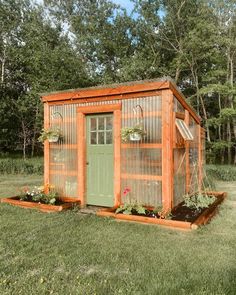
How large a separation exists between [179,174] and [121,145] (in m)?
1.44

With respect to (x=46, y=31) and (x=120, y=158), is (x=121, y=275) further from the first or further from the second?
(x=46, y=31)

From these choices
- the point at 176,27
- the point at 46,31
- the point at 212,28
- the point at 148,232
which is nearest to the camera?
the point at 148,232

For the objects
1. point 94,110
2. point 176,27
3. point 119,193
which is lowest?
point 119,193

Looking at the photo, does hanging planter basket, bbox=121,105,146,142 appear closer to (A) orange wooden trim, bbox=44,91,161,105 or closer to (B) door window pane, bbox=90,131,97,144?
(A) orange wooden trim, bbox=44,91,161,105

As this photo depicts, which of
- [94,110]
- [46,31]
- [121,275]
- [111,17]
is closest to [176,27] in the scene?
[111,17]

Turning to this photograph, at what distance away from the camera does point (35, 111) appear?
62.4ft

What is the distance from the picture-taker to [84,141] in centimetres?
633

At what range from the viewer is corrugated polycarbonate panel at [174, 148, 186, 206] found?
5.80m

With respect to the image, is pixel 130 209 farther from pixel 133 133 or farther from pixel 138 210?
pixel 133 133

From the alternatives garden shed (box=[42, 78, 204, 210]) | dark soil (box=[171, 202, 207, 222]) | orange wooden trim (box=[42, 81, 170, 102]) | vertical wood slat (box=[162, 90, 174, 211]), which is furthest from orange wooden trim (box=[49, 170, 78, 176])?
dark soil (box=[171, 202, 207, 222])

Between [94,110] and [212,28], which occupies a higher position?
[212,28]

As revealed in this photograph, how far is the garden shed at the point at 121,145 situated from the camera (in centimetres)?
543

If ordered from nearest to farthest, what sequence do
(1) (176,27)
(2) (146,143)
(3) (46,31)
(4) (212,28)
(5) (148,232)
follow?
(5) (148,232), (2) (146,143), (4) (212,28), (1) (176,27), (3) (46,31)

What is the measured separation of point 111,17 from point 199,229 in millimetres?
19894
